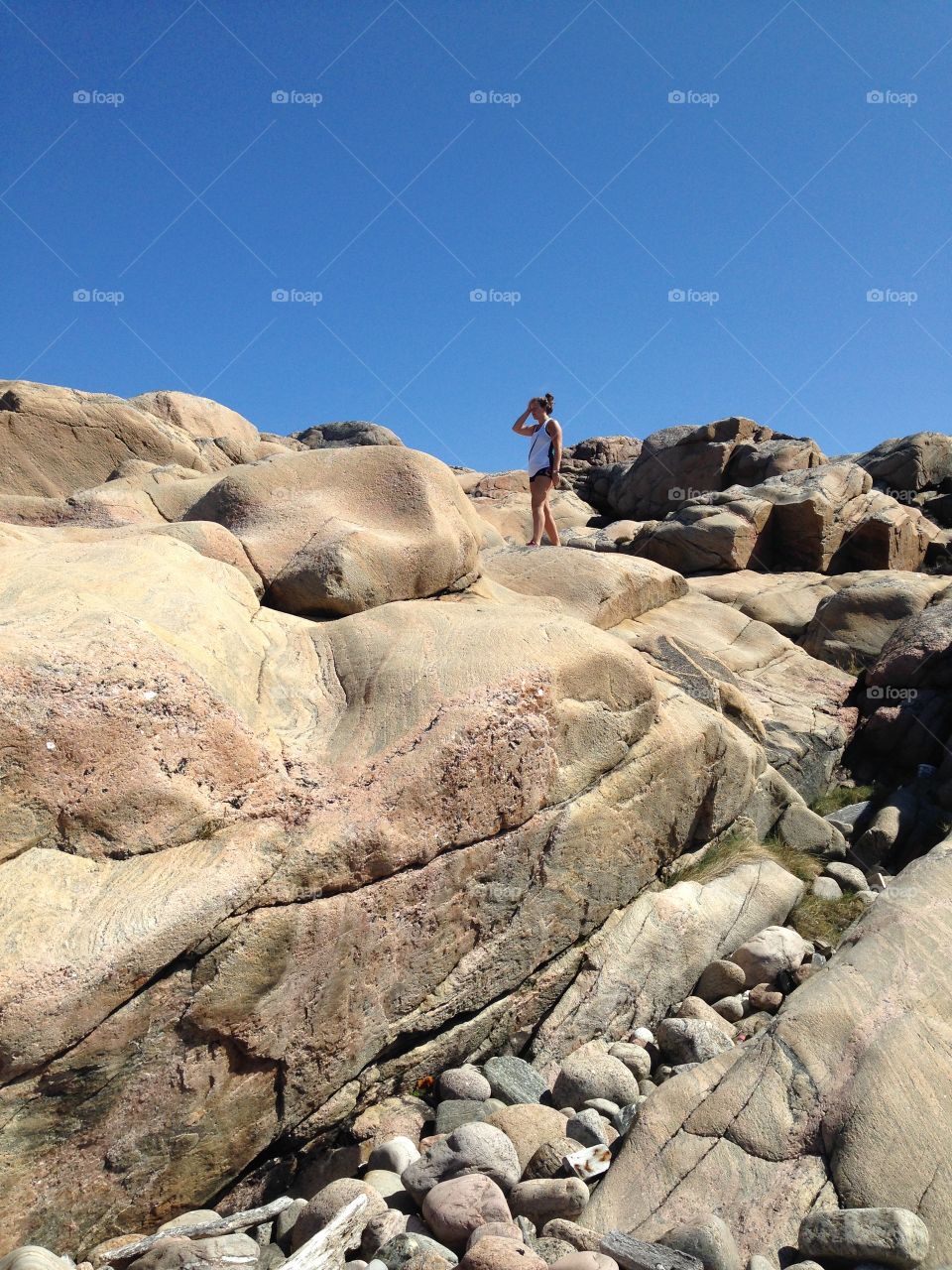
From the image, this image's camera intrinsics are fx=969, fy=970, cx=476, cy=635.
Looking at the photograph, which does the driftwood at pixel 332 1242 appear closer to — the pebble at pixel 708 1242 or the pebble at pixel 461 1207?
the pebble at pixel 461 1207

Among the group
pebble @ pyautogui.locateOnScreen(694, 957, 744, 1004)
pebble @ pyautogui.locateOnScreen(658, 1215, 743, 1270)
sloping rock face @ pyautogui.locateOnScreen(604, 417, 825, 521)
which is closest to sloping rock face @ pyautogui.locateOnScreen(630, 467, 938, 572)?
sloping rock face @ pyautogui.locateOnScreen(604, 417, 825, 521)

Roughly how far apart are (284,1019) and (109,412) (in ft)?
33.7

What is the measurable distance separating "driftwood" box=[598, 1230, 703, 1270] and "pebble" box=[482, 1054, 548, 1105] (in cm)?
146

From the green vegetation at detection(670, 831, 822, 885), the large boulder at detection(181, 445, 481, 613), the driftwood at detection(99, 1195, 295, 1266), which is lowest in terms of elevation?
the driftwood at detection(99, 1195, 295, 1266)

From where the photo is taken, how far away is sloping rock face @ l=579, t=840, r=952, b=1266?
401cm

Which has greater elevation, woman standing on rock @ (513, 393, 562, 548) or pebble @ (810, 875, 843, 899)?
woman standing on rock @ (513, 393, 562, 548)

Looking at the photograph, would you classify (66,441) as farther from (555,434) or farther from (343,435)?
(343,435)

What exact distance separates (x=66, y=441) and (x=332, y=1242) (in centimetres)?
1100

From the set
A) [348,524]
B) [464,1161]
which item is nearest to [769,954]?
[464,1161]

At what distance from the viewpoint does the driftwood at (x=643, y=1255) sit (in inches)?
142

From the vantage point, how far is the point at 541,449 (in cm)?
1201

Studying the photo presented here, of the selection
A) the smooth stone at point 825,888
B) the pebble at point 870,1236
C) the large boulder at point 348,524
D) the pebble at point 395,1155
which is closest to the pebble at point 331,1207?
the pebble at point 395,1155

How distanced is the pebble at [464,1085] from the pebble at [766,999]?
1957mm

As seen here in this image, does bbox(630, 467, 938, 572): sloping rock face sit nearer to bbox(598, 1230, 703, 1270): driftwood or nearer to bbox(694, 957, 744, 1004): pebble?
bbox(694, 957, 744, 1004): pebble
